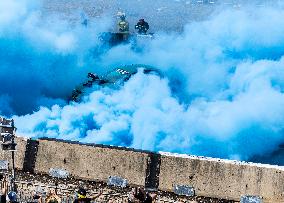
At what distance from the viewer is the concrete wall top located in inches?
703

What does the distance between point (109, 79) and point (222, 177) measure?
1237cm

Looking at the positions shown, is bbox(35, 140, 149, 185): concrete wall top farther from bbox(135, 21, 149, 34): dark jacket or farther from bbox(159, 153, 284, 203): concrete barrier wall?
bbox(135, 21, 149, 34): dark jacket

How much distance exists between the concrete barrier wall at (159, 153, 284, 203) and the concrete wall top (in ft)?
2.68

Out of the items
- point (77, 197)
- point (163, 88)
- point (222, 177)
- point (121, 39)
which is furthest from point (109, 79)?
point (77, 197)

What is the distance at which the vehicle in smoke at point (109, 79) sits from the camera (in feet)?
92.3

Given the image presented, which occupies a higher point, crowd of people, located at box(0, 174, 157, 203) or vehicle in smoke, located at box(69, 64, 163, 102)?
vehicle in smoke, located at box(69, 64, 163, 102)

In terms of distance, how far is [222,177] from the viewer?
17.4m

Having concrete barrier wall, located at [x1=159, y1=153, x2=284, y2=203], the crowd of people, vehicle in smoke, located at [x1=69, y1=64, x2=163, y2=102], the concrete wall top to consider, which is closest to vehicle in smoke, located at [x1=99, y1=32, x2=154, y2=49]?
vehicle in smoke, located at [x1=69, y1=64, x2=163, y2=102]

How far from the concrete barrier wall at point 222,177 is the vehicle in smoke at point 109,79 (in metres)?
11.0

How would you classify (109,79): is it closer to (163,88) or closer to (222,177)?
(163,88)

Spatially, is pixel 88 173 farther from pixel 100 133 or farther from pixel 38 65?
pixel 38 65

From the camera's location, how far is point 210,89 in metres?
29.7

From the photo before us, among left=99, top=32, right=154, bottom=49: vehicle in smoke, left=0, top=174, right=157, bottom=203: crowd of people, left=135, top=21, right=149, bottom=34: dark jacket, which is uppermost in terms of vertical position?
left=135, top=21, right=149, bottom=34: dark jacket

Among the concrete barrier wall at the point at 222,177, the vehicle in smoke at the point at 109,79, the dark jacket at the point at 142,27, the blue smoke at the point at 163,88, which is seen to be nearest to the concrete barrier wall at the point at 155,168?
the concrete barrier wall at the point at 222,177
